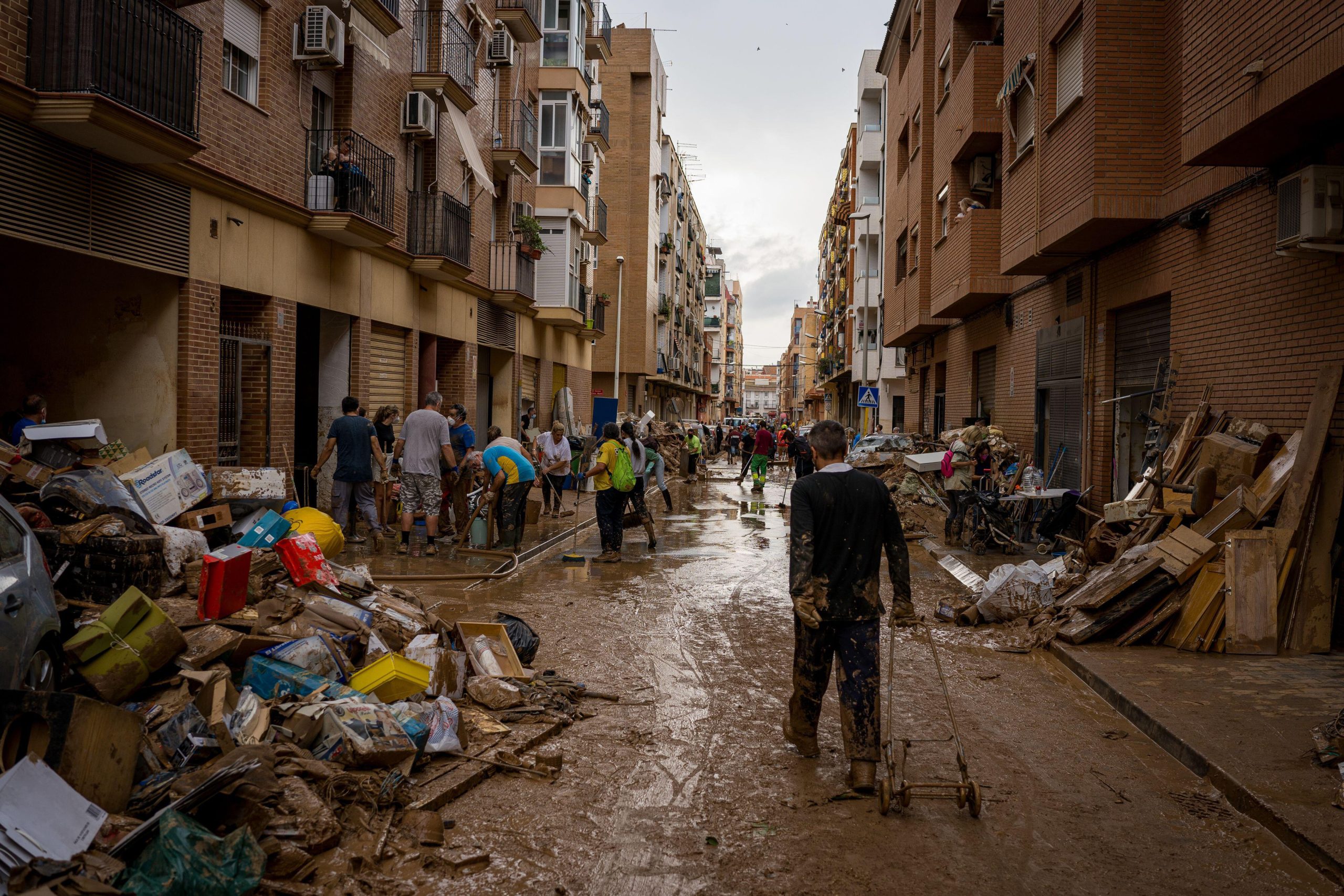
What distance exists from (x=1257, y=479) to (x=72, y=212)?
38.0ft

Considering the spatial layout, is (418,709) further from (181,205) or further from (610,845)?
(181,205)

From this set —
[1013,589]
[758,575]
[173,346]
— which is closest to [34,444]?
[173,346]

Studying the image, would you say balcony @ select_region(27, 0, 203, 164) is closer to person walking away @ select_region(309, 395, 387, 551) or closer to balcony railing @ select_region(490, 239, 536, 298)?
person walking away @ select_region(309, 395, 387, 551)

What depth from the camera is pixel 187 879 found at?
3.50 m

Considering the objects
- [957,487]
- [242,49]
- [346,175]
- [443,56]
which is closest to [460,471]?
[346,175]

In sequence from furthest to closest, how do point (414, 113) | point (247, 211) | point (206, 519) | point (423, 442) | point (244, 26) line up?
point (414, 113) → point (247, 211) → point (244, 26) → point (423, 442) → point (206, 519)

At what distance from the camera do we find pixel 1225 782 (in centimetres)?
509

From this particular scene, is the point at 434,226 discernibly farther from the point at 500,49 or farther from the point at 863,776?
the point at 863,776

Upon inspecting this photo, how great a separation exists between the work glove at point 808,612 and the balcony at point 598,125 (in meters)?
31.5

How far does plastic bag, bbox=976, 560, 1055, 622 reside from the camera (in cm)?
970

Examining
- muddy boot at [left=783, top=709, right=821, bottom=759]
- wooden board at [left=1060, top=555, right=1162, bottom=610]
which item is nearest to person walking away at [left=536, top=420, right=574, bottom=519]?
wooden board at [left=1060, top=555, right=1162, bottom=610]

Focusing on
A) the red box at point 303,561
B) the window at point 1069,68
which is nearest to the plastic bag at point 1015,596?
the red box at point 303,561

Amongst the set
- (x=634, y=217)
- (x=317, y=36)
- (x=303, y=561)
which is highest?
(x=634, y=217)

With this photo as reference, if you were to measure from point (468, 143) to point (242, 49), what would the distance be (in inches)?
340
